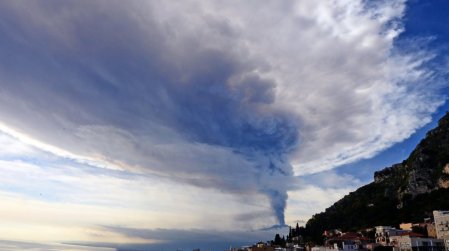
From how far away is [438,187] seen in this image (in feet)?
542

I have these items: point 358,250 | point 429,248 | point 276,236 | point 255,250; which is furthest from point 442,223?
point 276,236

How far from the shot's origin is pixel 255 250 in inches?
5842

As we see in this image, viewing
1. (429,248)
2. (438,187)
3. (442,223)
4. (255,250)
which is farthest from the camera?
(438,187)

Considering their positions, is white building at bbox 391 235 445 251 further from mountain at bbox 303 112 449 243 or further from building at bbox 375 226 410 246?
mountain at bbox 303 112 449 243

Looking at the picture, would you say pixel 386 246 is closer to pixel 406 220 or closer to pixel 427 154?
pixel 406 220

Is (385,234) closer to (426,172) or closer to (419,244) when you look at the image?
(419,244)

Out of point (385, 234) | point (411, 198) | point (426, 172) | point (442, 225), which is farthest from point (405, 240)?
point (426, 172)

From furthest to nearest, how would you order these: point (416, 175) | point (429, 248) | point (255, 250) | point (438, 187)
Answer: point (416, 175) → point (438, 187) → point (255, 250) → point (429, 248)

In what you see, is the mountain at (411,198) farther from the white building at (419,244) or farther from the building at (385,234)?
the white building at (419,244)

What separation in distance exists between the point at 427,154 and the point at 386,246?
9705cm

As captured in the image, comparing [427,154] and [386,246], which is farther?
[427,154]

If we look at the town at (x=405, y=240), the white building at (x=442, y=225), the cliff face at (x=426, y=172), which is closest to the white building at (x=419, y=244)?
the town at (x=405, y=240)

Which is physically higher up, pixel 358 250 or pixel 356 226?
pixel 356 226

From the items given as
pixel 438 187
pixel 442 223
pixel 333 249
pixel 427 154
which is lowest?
pixel 333 249
